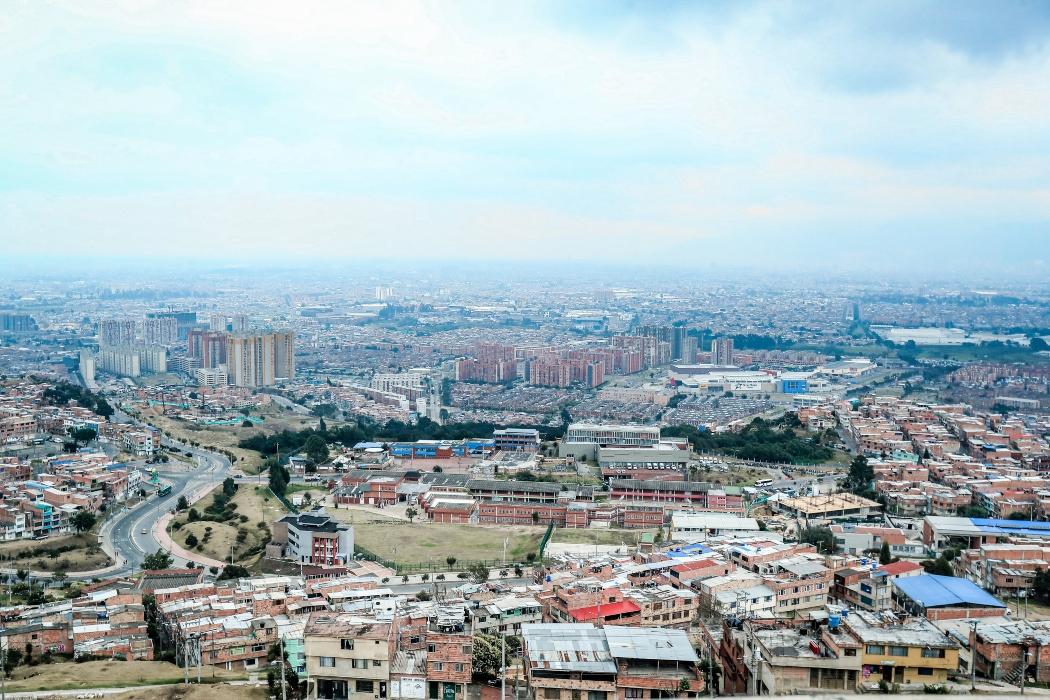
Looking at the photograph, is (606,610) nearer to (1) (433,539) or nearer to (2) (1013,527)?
(1) (433,539)

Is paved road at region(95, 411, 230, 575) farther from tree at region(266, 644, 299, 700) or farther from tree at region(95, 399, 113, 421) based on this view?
tree at region(266, 644, 299, 700)

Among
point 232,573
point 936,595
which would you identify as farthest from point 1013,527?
point 232,573

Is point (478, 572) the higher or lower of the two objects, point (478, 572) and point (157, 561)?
the higher

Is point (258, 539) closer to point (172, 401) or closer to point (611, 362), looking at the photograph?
point (172, 401)

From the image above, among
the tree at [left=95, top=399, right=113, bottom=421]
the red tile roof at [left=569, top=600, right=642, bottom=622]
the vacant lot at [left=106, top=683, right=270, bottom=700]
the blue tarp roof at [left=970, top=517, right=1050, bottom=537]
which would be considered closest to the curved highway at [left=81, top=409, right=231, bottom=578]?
the tree at [left=95, top=399, right=113, bottom=421]

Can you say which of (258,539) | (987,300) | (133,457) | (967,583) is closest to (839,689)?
(967,583)

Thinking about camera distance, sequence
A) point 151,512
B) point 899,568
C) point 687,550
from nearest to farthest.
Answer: point 899,568 → point 687,550 → point 151,512
